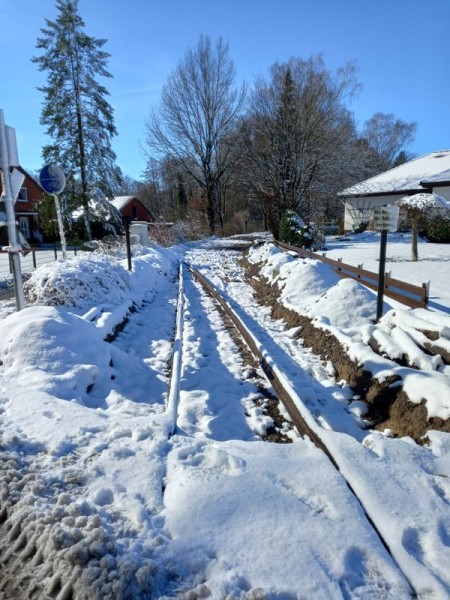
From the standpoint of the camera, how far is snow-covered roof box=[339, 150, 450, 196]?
2788 centimetres

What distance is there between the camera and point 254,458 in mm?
2975

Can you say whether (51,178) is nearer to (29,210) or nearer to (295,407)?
(295,407)

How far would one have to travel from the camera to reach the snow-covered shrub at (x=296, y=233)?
811 inches

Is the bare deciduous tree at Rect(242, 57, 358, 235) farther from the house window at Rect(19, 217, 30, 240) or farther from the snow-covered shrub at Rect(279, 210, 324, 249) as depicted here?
the house window at Rect(19, 217, 30, 240)

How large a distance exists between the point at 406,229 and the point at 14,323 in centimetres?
2613

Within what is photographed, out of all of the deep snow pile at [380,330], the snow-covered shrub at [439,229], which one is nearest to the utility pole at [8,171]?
the deep snow pile at [380,330]

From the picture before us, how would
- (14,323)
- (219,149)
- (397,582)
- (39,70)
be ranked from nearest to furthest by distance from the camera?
(397,582)
(14,323)
(39,70)
(219,149)

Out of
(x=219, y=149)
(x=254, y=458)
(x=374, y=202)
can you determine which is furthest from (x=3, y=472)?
(x=219, y=149)

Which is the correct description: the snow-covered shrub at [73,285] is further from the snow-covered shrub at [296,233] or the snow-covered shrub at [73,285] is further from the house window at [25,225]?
the house window at [25,225]

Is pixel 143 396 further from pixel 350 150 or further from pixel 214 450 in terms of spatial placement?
pixel 350 150

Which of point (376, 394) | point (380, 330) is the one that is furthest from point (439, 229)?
point (376, 394)

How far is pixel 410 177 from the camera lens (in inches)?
1170

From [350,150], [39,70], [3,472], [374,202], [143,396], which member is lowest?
[143,396]

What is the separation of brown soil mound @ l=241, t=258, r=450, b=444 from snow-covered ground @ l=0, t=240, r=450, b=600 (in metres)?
0.18
